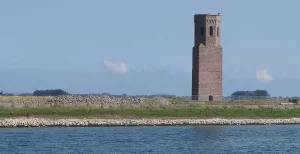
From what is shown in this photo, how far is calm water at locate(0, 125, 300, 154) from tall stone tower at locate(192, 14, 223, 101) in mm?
25952

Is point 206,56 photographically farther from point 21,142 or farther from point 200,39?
point 21,142

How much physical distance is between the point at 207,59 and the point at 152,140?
3989 centimetres

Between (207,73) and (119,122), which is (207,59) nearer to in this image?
(207,73)

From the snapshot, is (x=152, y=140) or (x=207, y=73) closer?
(x=152, y=140)

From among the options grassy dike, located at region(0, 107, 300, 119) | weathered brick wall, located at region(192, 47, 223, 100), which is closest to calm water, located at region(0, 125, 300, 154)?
grassy dike, located at region(0, 107, 300, 119)

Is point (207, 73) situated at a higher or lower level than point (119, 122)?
higher

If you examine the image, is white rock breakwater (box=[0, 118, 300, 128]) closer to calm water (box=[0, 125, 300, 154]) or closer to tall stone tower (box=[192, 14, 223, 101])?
calm water (box=[0, 125, 300, 154])

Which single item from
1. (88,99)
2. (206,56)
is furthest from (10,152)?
(206,56)

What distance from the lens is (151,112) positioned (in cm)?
8050

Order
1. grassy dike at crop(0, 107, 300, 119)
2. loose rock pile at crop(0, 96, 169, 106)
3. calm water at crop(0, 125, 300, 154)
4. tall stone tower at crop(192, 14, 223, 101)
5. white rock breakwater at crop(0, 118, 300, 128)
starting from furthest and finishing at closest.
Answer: tall stone tower at crop(192, 14, 223, 101) < loose rock pile at crop(0, 96, 169, 106) < grassy dike at crop(0, 107, 300, 119) < white rock breakwater at crop(0, 118, 300, 128) < calm water at crop(0, 125, 300, 154)

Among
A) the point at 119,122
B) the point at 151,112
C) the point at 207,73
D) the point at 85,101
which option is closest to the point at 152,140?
the point at 119,122

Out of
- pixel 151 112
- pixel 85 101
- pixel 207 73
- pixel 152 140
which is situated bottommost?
pixel 152 140

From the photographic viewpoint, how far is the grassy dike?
77312 millimetres

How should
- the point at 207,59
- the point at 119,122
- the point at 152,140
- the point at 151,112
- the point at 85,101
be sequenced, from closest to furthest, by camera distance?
1. the point at 152,140
2. the point at 119,122
3. the point at 151,112
4. the point at 85,101
5. the point at 207,59
